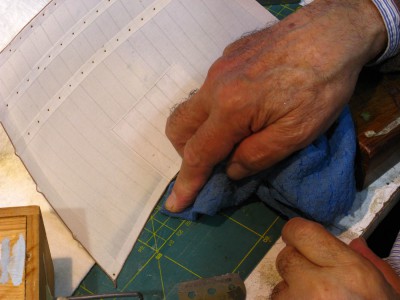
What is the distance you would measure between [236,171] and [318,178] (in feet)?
0.50

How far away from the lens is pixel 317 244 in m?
0.85

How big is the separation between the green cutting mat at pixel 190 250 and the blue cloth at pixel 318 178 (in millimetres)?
116

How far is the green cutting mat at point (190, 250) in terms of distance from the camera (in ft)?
3.39

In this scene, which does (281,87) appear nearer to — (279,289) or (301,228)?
(301,228)

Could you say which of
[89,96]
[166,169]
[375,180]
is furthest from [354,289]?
[89,96]

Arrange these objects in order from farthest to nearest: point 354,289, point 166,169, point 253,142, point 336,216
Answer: point 166,169 → point 336,216 → point 253,142 → point 354,289

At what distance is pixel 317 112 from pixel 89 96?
19.9 inches

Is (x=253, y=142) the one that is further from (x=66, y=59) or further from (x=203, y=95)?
(x=66, y=59)

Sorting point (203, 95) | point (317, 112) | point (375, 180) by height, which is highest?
point (203, 95)

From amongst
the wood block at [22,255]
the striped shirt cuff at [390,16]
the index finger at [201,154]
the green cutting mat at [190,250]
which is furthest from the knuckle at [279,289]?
the striped shirt cuff at [390,16]

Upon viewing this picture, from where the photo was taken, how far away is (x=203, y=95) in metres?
0.90

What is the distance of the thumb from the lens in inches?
35.0

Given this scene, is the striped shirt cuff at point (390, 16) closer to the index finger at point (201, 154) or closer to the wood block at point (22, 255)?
the index finger at point (201, 154)

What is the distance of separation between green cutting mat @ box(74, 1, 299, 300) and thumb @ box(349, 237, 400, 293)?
19 cm
